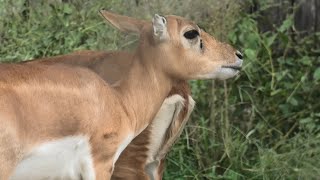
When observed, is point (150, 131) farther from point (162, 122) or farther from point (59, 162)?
point (59, 162)

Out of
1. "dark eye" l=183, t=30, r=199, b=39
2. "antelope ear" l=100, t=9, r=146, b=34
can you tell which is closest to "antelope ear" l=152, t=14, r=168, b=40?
"dark eye" l=183, t=30, r=199, b=39

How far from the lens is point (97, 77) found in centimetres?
579

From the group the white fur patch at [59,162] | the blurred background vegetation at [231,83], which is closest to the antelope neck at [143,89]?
the white fur patch at [59,162]

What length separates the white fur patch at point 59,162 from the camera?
548 cm

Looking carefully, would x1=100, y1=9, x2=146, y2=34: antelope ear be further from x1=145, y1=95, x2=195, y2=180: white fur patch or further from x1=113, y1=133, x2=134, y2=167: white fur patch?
x1=113, y1=133, x2=134, y2=167: white fur patch

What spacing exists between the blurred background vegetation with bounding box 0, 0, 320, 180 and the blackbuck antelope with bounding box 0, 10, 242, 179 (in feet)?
3.85

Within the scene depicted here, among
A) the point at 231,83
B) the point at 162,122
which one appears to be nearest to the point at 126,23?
the point at 162,122

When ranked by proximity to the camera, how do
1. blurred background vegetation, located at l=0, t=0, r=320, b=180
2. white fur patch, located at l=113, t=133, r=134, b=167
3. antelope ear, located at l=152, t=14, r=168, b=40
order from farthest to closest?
blurred background vegetation, located at l=0, t=0, r=320, b=180 → antelope ear, located at l=152, t=14, r=168, b=40 → white fur patch, located at l=113, t=133, r=134, b=167

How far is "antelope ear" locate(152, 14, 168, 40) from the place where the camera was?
5.91 meters

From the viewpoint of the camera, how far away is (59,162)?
18.3ft

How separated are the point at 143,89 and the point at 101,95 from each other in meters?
0.39

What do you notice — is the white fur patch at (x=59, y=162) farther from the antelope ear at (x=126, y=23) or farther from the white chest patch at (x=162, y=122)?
the antelope ear at (x=126, y=23)

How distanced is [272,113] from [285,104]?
4.6 inches

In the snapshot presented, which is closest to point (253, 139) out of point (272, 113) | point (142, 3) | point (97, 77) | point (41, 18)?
point (272, 113)
